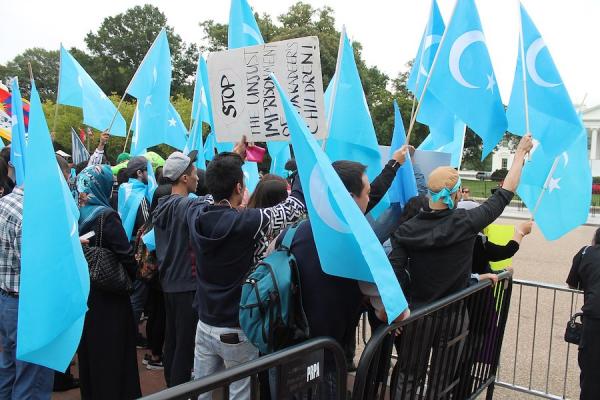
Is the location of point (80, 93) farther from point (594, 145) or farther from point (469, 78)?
point (594, 145)

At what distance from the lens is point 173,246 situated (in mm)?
3543

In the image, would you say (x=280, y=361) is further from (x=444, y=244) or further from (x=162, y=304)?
(x=162, y=304)

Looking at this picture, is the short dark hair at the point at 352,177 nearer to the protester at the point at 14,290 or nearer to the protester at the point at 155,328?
the protester at the point at 14,290

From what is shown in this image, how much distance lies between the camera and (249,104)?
3.59m

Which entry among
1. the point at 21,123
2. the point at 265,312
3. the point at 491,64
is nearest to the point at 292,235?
the point at 265,312

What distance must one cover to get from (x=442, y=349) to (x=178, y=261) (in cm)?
183

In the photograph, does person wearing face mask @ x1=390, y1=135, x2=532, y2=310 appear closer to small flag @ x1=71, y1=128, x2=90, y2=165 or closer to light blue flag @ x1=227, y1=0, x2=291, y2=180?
light blue flag @ x1=227, y1=0, x2=291, y2=180

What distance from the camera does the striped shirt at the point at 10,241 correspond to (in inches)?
119

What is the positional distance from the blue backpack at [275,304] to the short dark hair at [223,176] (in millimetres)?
540

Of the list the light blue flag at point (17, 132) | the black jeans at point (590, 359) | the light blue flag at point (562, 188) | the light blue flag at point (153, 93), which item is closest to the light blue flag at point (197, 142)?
the light blue flag at point (153, 93)

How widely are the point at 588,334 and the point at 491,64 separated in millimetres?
2119

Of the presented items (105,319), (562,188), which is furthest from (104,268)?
(562,188)

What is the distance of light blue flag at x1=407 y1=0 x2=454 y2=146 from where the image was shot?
4609 millimetres

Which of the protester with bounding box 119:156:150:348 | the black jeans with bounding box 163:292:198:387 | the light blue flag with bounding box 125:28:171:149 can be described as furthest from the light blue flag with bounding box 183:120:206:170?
the black jeans with bounding box 163:292:198:387
